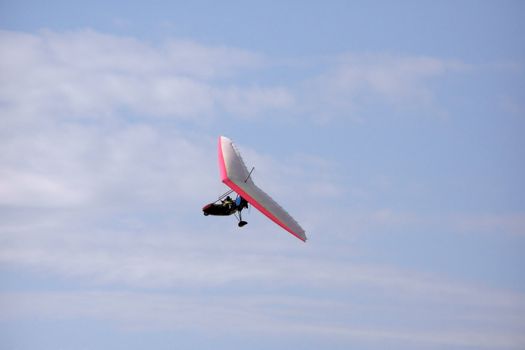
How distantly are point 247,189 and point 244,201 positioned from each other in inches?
44.7

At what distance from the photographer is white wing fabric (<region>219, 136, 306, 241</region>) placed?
192 ft

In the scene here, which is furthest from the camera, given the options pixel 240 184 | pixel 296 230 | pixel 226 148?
pixel 226 148

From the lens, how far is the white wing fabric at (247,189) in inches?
2304

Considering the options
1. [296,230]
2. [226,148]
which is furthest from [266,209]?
[226,148]

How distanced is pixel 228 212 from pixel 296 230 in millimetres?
5519

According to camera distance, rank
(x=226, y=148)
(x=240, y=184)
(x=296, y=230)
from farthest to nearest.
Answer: (x=226, y=148)
(x=240, y=184)
(x=296, y=230)

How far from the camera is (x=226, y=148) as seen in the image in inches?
2726

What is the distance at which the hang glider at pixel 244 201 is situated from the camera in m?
58.7

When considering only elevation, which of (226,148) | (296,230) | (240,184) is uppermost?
(226,148)

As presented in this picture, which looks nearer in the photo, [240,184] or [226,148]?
[240,184]

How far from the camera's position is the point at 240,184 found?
205 ft

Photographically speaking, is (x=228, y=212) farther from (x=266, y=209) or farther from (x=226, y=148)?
(x=226, y=148)

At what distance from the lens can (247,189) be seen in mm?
61875

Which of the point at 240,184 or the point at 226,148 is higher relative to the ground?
the point at 226,148
